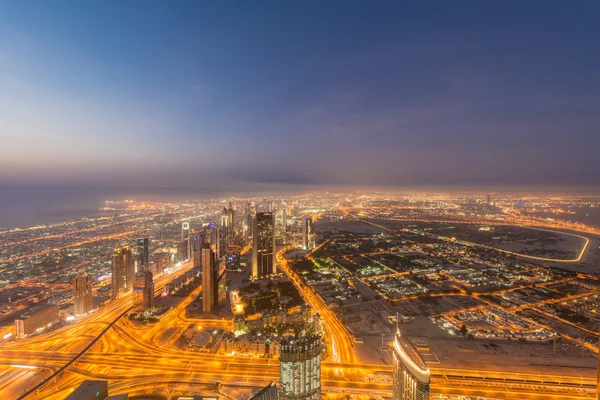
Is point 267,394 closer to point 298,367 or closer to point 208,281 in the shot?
point 298,367

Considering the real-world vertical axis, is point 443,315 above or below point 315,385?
below

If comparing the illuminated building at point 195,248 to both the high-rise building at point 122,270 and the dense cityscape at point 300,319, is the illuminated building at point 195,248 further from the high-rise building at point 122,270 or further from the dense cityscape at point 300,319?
the high-rise building at point 122,270

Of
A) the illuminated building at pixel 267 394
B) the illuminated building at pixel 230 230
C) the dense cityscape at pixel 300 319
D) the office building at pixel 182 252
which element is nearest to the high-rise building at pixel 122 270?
the dense cityscape at pixel 300 319

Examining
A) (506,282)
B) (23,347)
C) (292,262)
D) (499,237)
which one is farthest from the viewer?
(499,237)

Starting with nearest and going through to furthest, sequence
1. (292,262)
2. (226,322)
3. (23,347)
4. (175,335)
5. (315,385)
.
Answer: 1. (315,385)
2. (23,347)
3. (175,335)
4. (226,322)
5. (292,262)

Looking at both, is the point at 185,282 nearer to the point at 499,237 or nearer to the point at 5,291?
the point at 5,291

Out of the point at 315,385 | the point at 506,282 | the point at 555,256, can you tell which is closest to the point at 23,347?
the point at 315,385

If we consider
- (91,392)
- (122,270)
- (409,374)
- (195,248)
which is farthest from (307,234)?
(409,374)
